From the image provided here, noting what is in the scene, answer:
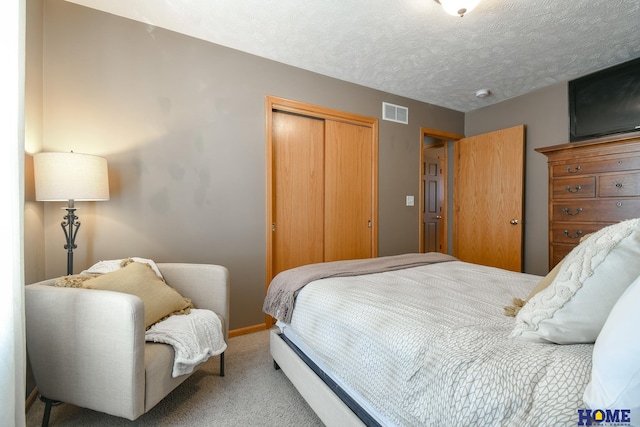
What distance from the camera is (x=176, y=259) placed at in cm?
232

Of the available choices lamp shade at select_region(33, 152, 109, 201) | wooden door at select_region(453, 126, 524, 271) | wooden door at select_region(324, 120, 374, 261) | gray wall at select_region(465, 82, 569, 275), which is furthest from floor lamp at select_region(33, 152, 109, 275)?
gray wall at select_region(465, 82, 569, 275)

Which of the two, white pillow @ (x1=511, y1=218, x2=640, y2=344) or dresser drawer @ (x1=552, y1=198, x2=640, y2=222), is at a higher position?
dresser drawer @ (x1=552, y1=198, x2=640, y2=222)

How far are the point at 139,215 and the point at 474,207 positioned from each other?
12.8 feet

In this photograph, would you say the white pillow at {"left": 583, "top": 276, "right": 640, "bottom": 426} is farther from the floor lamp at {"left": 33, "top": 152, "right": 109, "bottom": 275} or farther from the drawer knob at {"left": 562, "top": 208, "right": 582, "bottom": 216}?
the drawer knob at {"left": 562, "top": 208, "right": 582, "bottom": 216}

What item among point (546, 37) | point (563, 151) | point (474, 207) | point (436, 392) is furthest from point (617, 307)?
point (474, 207)

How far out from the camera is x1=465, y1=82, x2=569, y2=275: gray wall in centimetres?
321

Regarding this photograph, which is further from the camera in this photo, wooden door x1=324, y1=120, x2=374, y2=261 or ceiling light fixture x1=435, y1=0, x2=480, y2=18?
wooden door x1=324, y1=120, x2=374, y2=261

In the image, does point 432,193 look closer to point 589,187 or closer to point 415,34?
point 589,187

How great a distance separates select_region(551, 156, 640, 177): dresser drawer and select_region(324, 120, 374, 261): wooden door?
74.5 inches

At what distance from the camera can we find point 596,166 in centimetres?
253

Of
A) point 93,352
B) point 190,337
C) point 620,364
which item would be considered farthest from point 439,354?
point 93,352

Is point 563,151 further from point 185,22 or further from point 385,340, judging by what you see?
point 185,22

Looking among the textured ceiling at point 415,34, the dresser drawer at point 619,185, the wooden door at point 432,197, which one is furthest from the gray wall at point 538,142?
the wooden door at point 432,197

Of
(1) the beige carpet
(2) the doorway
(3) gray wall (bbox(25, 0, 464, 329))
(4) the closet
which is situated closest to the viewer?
(1) the beige carpet
